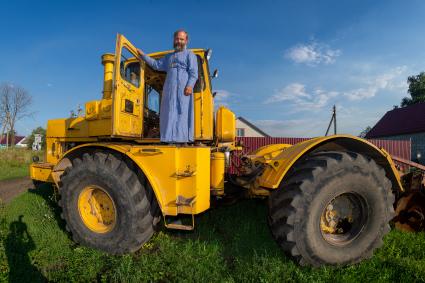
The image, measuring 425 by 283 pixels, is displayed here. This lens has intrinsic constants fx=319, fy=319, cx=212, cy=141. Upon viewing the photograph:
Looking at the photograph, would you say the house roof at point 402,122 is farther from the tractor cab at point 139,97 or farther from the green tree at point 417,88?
the tractor cab at point 139,97

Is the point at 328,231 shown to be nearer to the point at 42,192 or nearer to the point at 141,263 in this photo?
the point at 141,263

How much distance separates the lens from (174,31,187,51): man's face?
168 inches

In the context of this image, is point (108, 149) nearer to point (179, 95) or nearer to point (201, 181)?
point (179, 95)

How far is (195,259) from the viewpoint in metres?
3.76

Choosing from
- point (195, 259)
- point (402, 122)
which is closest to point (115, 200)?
point (195, 259)

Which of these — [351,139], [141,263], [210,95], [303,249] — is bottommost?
[141,263]

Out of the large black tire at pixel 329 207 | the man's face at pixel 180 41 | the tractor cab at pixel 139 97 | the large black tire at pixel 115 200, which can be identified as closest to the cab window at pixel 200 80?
the tractor cab at pixel 139 97

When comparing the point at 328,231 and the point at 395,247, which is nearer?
the point at 328,231

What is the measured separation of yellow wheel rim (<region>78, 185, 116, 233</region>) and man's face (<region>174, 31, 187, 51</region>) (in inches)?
84.8

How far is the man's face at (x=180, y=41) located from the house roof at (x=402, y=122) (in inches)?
1286

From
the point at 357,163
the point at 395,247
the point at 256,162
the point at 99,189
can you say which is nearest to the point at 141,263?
the point at 99,189

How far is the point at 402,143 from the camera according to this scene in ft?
72.1

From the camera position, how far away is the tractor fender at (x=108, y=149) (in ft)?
12.4

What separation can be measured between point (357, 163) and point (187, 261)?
2211 millimetres
